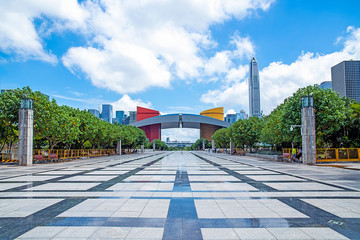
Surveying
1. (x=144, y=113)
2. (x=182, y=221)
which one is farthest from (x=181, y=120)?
(x=182, y=221)

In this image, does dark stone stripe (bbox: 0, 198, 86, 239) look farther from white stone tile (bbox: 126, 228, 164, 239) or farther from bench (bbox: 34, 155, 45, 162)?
bench (bbox: 34, 155, 45, 162)

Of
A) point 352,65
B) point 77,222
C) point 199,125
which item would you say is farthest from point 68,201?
point 352,65

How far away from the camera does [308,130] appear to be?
66.7 ft

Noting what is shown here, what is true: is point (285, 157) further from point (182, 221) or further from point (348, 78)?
point (348, 78)

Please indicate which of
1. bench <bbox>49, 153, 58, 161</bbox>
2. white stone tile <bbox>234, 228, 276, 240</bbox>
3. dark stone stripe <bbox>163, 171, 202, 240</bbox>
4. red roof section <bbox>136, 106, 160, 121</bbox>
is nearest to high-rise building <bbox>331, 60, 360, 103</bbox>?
red roof section <bbox>136, 106, 160, 121</bbox>

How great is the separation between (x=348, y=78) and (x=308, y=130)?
103723mm

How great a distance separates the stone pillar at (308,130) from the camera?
2005 cm

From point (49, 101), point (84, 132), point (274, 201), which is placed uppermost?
point (49, 101)

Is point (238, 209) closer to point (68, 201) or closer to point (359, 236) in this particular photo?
point (359, 236)

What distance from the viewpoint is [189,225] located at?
16.0 feet

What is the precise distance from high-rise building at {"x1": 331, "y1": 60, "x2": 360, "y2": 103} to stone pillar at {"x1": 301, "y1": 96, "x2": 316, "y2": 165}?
9839 cm

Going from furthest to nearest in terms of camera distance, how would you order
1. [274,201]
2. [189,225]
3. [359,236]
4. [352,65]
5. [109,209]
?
[352,65] < [274,201] < [109,209] < [189,225] < [359,236]

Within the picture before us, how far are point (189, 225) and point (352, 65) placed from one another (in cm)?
12495

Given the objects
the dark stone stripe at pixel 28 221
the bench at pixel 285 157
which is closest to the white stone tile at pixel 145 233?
the dark stone stripe at pixel 28 221
